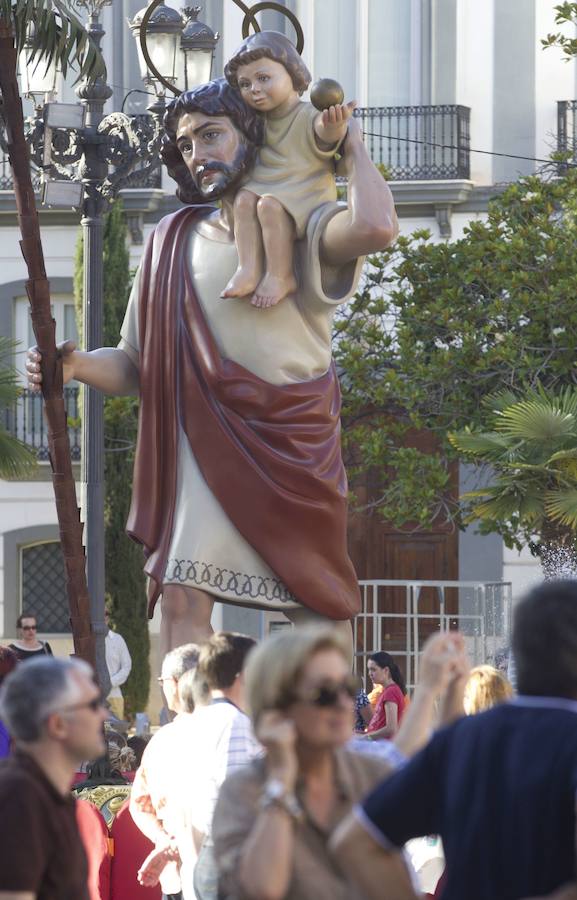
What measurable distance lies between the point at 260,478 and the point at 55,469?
45.8 inches

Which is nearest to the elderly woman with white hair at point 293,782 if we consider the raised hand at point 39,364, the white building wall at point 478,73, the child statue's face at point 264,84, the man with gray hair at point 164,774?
the man with gray hair at point 164,774

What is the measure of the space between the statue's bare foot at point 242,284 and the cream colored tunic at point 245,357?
7cm

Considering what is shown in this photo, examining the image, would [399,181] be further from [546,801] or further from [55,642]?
[546,801]

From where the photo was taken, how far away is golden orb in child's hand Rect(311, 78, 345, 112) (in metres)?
6.25

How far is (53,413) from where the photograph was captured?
6930mm

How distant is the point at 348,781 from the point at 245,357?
2883 mm

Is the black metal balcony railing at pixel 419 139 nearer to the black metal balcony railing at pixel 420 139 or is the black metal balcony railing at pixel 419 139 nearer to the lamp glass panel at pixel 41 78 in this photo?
the black metal balcony railing at pixel 420 139

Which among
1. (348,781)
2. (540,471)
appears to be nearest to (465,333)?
(540,471)

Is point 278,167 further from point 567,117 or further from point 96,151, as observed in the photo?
point 567,117

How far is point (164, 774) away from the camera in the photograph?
585 cm

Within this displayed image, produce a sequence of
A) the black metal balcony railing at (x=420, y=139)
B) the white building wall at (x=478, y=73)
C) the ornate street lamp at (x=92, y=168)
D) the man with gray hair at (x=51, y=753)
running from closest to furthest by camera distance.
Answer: the man with gray hair at (x=51, y=753)
the ornate street lamp at (x=92, y=168)
the white building wall at (x=478, y=73)
the black metal balcony railing at (x=420, y=139)

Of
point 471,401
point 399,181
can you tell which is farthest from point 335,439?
point 399,181

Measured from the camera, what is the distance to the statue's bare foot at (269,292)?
6.36 meters

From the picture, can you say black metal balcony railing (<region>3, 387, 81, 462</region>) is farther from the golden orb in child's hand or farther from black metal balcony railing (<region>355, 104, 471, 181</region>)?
the golden orb in child's hand
